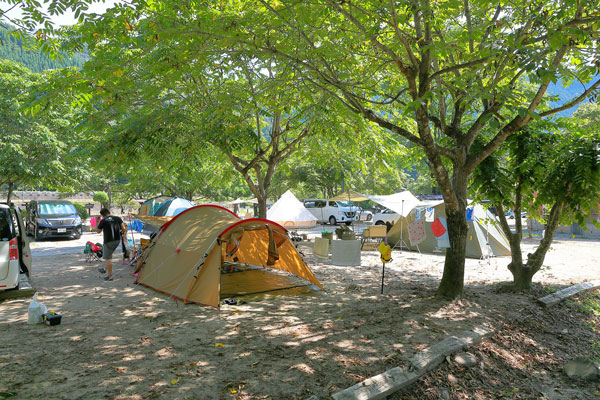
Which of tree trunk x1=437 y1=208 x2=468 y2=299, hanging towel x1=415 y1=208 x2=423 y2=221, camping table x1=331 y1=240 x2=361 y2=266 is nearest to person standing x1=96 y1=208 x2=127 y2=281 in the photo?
camping table x1=331 y1=240 x2=361 y2=266

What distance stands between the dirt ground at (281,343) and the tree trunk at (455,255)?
0.83 ft

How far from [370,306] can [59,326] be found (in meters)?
4.77

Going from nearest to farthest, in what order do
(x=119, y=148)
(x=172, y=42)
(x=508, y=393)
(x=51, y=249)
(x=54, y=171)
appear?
1. (x=508, y=393)
2. (x=172, y=42)
3. (x=119, y=148)
4. (x=51, y=249)
5. (x=54, y=171)

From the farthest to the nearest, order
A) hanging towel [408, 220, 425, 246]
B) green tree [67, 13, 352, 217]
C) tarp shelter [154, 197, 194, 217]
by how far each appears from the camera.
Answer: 1. tarp shelter [154, 197, 194, 217]
2. hanging towel [408, 220, 425, 246]
3. green tree [67, 13, 352, 217]

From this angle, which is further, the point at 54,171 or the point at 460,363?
the point at 54,171

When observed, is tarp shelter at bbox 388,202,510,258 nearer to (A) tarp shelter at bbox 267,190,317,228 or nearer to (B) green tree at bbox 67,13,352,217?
(A) tarp shelter at bbox 267,190,317,228

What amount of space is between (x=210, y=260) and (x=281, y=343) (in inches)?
99.3

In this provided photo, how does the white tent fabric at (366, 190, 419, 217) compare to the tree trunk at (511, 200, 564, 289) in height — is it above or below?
above

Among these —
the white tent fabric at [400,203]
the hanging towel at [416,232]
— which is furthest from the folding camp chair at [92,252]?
the hanging towel at [416,232]

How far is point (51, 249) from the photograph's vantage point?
14469 mm

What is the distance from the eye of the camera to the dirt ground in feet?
12.9

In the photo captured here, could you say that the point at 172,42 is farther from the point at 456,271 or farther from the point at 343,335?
the point at 456,271

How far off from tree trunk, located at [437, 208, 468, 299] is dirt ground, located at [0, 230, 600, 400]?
253 millimetres

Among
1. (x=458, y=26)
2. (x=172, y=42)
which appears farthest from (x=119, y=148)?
(x=458, y=26)
